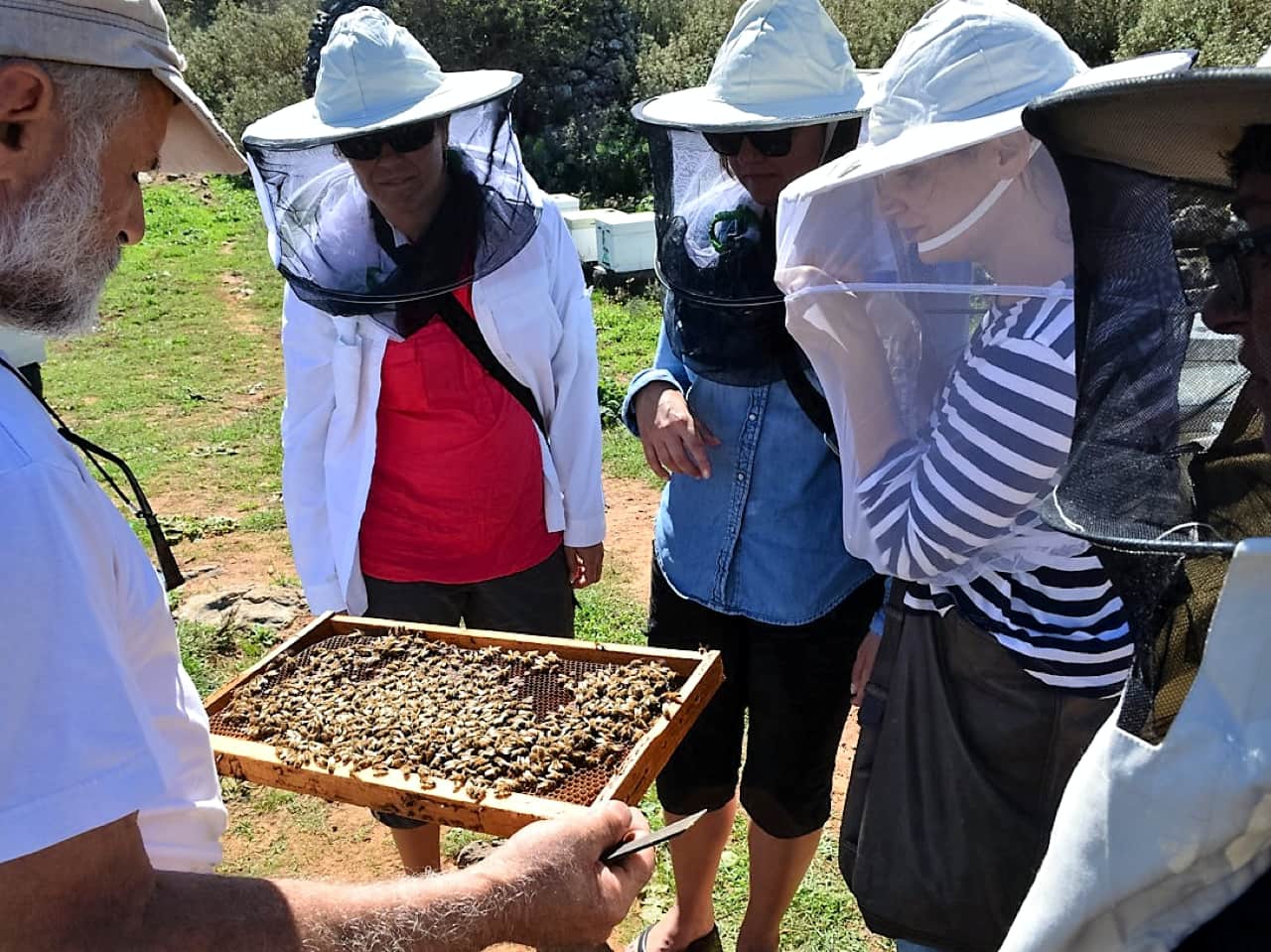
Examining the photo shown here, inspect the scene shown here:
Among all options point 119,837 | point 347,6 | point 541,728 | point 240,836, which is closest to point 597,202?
point 347,6

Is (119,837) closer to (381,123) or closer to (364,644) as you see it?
(364,644)

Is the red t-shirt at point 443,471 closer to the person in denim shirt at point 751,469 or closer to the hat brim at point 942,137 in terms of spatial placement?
the person in denim shirt at point 751,469

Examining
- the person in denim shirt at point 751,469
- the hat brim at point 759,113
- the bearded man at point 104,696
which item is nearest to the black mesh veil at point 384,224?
the person in denim shirt at point 751,469

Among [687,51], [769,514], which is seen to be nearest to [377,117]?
[769,514]

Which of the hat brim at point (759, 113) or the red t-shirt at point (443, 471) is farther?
the red t-shirt at point (443, 471)

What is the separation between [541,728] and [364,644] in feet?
1.93

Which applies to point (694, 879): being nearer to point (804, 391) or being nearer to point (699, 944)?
point (699, 944)

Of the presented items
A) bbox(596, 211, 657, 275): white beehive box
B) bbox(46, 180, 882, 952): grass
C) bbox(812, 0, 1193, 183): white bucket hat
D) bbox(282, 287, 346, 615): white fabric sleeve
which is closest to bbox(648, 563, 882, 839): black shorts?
bbox(46, 180, 882, 952): grass

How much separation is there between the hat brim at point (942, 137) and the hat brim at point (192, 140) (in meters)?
0.95

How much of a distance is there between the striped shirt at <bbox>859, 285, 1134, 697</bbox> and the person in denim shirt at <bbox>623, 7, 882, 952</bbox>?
0.55m

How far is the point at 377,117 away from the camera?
2.64 meters

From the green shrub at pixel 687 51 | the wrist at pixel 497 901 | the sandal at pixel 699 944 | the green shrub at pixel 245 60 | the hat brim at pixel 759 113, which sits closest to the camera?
the wrist at pixel 497 901

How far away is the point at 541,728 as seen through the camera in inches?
79.3

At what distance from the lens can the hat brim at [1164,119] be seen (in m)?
0.84
